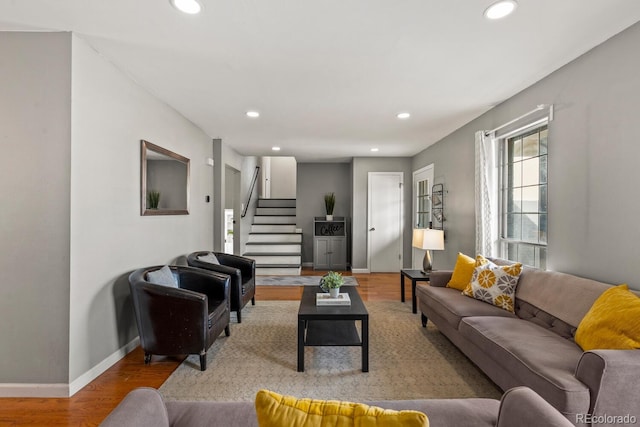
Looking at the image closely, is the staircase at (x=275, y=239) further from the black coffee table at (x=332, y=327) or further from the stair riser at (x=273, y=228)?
the black coffee table at (x=332, y=327)

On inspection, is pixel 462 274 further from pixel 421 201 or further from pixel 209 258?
pixel 421 201

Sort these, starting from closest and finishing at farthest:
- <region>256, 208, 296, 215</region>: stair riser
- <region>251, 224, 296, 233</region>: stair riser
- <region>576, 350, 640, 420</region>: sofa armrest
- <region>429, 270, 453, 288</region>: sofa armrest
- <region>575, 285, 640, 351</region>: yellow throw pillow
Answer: <region>576, 350, 640, 420</region>: sofa armrest → <region>575, 285, 640, 351</region>: yellow throw pillow → <region>429, 270, 453, 288</region>: sofa armrest → <region>251, 224, 296, 233</region>: stair riser → <region>256, 208, 296, 215</region>: stair riser

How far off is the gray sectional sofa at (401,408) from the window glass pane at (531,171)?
262cm

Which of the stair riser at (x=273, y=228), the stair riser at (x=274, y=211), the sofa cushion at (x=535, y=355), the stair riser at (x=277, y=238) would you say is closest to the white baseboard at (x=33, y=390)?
the sofa cushion at (x=535, y=355)

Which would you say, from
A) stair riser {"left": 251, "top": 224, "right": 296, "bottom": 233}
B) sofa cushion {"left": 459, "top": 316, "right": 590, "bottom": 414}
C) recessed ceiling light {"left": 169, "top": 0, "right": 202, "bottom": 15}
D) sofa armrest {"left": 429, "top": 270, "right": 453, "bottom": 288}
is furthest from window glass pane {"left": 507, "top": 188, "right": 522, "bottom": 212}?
stair riser {"left": 251, "top": 224, "right": 296, "bottom": 233}

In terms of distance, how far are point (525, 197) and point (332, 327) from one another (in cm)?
232

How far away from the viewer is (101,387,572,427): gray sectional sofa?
0.90 m

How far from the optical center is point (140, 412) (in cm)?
95

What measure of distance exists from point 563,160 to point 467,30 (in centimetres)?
138

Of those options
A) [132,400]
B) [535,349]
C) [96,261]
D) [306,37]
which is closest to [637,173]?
[535,349]

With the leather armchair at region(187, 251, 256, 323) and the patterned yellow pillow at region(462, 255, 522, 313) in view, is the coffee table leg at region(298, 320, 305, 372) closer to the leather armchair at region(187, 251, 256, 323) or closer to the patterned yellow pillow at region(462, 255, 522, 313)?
the leather armchair at region(187, 251, 256, 323)

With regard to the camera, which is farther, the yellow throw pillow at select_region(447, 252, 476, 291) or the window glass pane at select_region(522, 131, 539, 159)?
the yellow throw pillow at select_region(447, 252, 476, 291)

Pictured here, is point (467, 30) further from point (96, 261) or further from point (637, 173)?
point (96, 261)

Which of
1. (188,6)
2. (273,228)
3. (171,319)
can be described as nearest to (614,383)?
(171,319)
